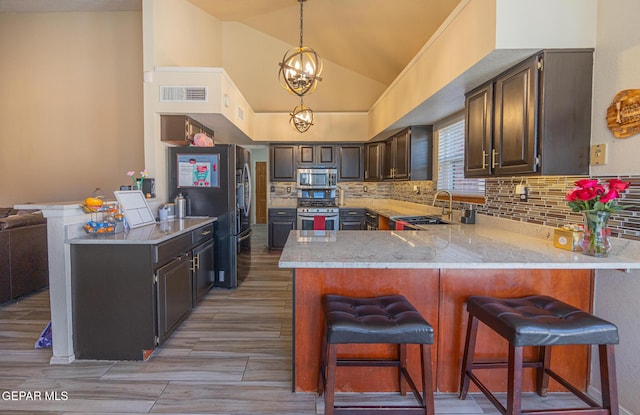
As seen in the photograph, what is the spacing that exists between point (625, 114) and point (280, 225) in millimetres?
4887

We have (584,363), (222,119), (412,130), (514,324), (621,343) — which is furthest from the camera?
(412,130)

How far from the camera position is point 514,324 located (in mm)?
1391

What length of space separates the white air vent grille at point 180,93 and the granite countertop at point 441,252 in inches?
82.2

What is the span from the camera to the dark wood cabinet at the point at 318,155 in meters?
6.12

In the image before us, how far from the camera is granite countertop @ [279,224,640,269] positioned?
158 centimetres

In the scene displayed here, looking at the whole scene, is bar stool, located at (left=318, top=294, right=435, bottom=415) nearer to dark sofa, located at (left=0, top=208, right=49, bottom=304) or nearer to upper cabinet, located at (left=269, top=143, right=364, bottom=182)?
dark sofa, located at (left=0, top=208, right=49, bottom=304)

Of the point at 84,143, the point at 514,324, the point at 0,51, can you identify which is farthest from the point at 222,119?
Answer: the point at 514,324

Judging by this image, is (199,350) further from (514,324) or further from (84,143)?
(84,143)

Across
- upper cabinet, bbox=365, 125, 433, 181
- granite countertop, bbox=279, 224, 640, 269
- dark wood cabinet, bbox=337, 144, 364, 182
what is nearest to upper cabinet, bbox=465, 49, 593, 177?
granite countertop, bbox=279, 224, 640, 269

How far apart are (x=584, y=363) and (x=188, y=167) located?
3.82 m

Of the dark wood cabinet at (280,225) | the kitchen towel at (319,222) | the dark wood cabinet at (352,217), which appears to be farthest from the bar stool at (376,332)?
the dark wood cabinet at (280,225)

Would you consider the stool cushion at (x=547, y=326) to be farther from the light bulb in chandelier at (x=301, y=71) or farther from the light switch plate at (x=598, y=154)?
the light bulb in chandelier at (x=301, y=71)

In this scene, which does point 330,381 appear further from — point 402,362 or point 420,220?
point 420,220

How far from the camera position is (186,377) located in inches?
82.7
